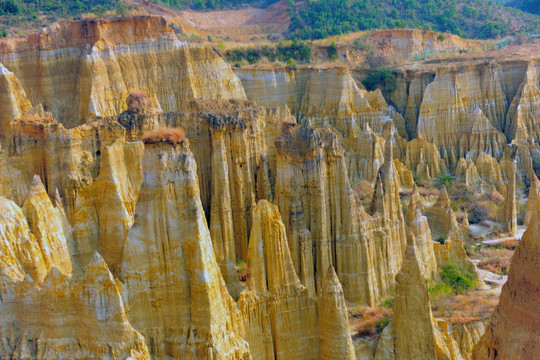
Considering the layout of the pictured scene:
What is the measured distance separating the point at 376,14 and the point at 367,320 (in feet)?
214

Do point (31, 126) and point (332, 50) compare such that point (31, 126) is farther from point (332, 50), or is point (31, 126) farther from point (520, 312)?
point (332, 50)

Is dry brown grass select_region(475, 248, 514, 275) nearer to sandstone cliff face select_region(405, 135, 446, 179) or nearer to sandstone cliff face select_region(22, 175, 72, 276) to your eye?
sandstone cliff face select_region(405, 135, 446, 179)

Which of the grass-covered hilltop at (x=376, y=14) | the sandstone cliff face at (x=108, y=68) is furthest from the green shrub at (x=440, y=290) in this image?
the grass-covered hilltop at (x=376, y=14)

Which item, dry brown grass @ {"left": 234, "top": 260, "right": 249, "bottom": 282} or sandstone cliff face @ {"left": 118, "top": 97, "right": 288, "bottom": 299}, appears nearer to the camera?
dry brown grass @ {"left": 234, "top": 260, "right": 249, "bottom": 282}

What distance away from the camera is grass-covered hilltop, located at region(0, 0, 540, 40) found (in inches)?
2851

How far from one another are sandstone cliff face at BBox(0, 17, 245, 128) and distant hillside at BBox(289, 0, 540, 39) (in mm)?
28177

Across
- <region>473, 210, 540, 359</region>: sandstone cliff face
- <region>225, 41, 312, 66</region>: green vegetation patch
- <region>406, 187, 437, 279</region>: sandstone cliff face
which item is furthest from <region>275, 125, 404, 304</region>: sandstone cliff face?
<region>225, 41, 312, 66</region>: green vegetation patch

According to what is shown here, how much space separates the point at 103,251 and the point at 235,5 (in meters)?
71.1

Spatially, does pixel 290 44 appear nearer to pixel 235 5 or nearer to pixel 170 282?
pixel 235 5

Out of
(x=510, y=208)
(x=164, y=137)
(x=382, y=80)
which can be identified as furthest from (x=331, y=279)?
(x=382, y=80)

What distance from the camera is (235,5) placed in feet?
281

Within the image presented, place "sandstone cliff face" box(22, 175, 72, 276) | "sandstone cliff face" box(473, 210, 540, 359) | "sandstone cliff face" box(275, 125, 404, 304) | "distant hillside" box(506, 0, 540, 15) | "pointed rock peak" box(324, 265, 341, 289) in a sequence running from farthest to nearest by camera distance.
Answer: "distant hillside" box(506, 0, 540, 15) → "sandstone cliff face" box(275, 125, 404, 304) → "sandstone cliff face" box(22, 175, 72, 276) → "pointed rock peak" box(324, 265, 341, 289) → "sandstone cliff face" box(473, 210, 540, 359)

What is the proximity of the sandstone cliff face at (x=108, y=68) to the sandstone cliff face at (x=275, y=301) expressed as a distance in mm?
25496

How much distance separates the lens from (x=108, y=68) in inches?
1705
